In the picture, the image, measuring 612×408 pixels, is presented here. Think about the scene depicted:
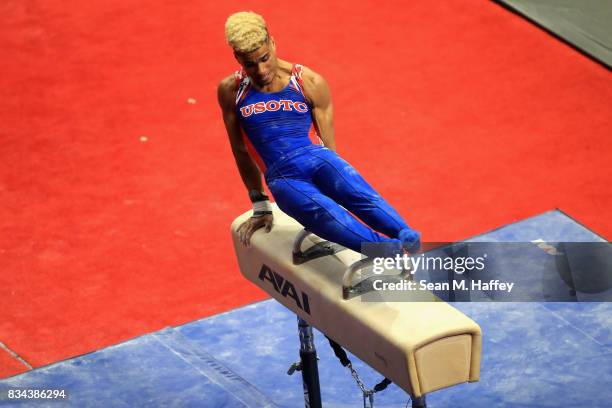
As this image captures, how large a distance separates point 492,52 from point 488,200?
70.4 inches

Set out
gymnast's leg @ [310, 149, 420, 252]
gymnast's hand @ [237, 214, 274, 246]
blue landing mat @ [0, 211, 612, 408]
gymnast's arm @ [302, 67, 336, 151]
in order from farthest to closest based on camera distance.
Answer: blue landing mat @ [0, 211, 612, 408] < gymnast's hand @ [237, 214, 274, 246] < gymnast's arm @ [302, 67, 336, 151] < gymnast's leg @ [310, 149, 420, 252]

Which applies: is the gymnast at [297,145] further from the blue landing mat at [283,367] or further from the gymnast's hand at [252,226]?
the blue landing mat at [283,367]

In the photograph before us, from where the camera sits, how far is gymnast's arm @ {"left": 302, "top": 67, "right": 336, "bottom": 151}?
13.6 feet

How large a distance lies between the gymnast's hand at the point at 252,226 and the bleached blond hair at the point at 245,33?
2.57 feet

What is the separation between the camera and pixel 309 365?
461 cm

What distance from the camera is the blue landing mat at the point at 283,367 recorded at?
16.9 ft

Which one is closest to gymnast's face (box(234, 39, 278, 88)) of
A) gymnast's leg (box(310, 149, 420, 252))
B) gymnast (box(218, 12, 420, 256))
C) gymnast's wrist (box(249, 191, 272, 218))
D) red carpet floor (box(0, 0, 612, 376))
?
gymnast (box(218, 12, 420, 256))

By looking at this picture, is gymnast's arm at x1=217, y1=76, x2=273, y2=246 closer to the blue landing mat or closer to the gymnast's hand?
the gymnast's hand

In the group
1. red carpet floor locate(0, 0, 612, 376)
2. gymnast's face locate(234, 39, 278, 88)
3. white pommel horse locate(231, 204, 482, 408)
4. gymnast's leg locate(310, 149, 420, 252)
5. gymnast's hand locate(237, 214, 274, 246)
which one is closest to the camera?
white pommel horse locate(231, 204, 482, 408)

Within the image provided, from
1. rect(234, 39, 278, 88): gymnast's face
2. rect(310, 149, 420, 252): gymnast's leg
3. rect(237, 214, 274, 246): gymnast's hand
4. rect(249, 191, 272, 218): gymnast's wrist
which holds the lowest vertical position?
rect(237, 214, 274, 246): gymnast's hand

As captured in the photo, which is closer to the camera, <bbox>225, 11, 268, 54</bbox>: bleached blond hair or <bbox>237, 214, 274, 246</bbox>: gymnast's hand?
<bbox>225, 11, 268, 54</bbox>: bleached blond hair

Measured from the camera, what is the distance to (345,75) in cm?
793

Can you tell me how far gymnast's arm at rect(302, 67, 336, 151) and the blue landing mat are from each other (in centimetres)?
151

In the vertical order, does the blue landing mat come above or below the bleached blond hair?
below
